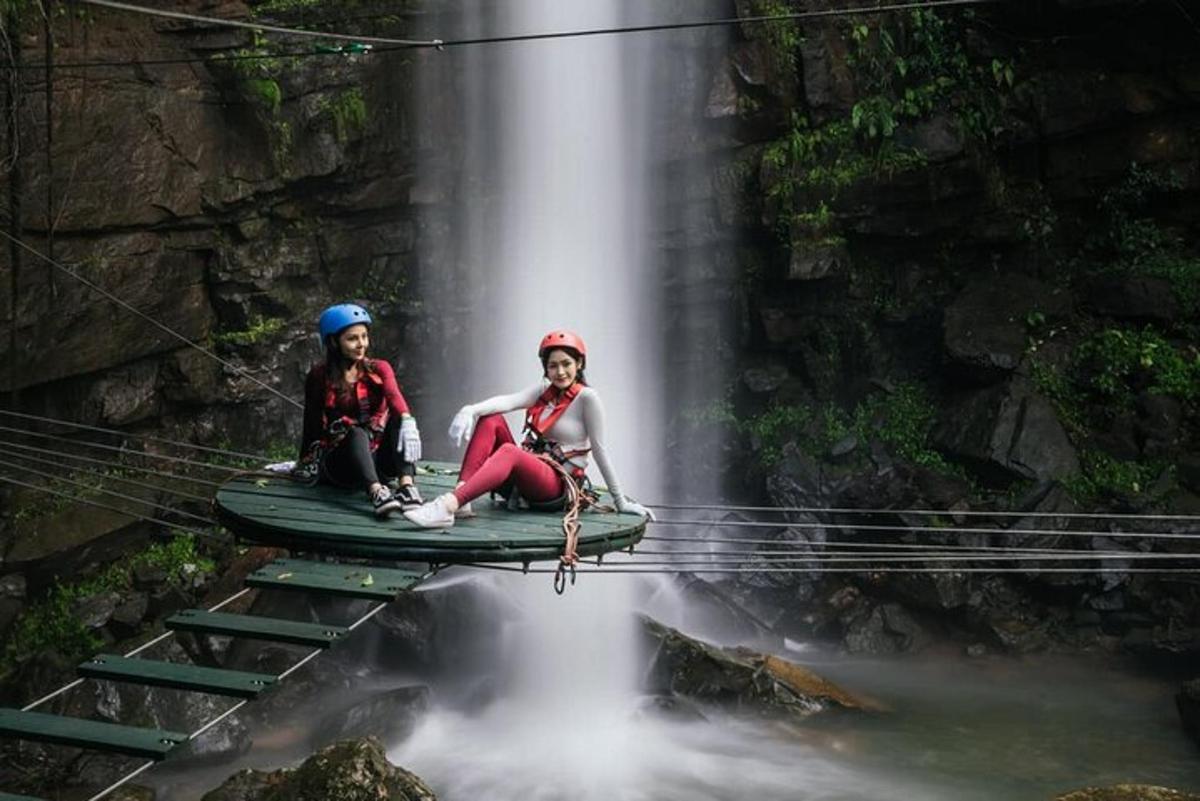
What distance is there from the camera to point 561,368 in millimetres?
6332

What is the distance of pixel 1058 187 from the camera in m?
15.1

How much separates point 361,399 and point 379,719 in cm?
563

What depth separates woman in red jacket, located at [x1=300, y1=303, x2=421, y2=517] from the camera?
630cm

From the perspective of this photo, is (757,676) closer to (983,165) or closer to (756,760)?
(756,760)

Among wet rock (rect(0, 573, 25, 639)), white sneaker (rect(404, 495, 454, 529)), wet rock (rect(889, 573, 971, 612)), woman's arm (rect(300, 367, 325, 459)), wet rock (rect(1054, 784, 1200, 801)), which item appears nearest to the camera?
white sneaker (rect(404, 495, 454, 529))

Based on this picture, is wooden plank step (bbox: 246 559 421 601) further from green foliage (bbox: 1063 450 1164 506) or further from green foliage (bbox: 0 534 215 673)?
green foliage (bbox: 1063 450 1164 506)

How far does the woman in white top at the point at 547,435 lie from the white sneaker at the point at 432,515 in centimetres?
29

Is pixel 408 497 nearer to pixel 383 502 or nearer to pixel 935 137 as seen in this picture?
pixel 383 502

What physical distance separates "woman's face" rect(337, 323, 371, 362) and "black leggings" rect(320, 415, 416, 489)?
0.40 meters

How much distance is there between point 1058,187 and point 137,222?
1147cm

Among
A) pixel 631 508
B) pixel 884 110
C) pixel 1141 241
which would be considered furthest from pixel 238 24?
pixel 1141 241

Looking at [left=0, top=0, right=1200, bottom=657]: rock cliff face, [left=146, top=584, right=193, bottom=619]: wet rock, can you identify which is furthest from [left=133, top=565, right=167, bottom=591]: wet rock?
[left=0, top=0, right=1200, bottom=657]: rock cliff face

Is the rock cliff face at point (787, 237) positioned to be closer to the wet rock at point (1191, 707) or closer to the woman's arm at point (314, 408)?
the wet rock at point (1191, 707)

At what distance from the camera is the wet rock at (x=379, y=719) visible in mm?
10938
